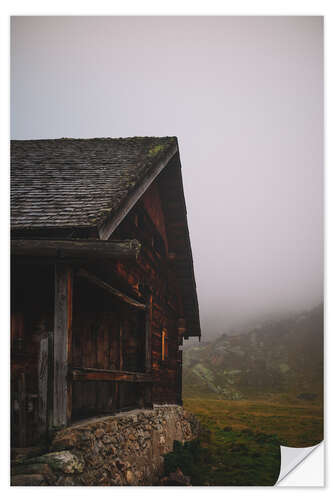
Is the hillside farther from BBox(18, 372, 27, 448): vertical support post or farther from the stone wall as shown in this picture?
BBox(18, 372, 27, 448): vertical support post

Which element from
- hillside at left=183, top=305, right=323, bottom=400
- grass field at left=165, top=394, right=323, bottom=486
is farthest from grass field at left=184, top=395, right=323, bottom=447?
hillside at left=183, top=305, right=323, bottom=400

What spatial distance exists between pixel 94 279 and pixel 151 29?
11.6 ft

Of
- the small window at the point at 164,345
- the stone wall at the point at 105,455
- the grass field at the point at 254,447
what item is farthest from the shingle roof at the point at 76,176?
the small window at the point at 164,345

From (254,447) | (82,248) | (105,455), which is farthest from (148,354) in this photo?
(82,248)

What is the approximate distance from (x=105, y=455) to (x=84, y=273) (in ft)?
6.70

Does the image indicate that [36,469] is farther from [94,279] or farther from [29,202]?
[29,202]

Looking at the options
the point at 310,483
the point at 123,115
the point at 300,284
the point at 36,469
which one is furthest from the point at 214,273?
the point at 36,469

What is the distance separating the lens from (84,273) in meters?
5.16

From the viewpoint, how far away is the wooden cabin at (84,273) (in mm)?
4547

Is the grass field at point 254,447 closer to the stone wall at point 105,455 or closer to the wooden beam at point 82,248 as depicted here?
the stone wall at point 105,455

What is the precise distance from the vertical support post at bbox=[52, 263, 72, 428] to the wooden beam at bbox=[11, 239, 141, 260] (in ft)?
0.59

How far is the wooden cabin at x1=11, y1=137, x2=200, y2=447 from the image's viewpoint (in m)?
4.55

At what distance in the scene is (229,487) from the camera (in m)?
A: 5.57
